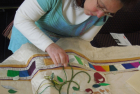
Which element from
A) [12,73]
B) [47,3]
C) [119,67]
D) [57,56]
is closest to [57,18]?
[47,3]

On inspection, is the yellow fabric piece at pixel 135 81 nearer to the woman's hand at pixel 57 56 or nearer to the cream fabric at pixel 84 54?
the cream fabric at pixel 84 54

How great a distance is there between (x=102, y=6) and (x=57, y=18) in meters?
0.24

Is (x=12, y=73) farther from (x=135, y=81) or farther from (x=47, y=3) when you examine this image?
(x=135, y=81)

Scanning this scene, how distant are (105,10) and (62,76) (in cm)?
32

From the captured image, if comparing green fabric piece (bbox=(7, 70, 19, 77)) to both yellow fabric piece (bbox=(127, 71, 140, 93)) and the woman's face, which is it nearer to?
the woman's face

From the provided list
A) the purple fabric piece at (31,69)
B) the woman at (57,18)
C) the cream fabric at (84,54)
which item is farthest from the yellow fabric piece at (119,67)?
the purple fabric piece at (31,69)

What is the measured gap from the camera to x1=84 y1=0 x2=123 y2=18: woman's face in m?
0.51

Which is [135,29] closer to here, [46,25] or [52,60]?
[46,25]

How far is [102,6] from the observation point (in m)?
0.53

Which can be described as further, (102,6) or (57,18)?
(57,18)

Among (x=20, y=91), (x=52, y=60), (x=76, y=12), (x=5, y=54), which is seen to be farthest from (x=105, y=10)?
(x=5, y=54)

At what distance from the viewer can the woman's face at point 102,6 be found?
0.51 meters

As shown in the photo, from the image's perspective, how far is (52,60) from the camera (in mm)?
584

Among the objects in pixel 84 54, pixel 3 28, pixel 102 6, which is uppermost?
pixel 3 28
